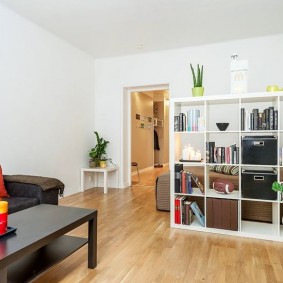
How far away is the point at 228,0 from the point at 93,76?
298 cm

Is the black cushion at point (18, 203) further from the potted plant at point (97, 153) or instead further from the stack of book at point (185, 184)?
Answer: the potted plant at point (97, 153)

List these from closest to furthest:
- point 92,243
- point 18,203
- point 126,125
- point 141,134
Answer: point 92,243, point 18,203, point 126,125, point 141,134

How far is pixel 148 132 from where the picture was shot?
809cm

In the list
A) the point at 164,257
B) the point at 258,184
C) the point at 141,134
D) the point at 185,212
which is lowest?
the point at 164,257

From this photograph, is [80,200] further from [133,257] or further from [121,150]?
[133,257]

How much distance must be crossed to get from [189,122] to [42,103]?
90.3 inches

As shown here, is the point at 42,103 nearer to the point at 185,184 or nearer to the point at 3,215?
the point at 185,184

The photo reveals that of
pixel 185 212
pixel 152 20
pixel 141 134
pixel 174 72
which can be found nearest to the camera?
pixel 185 212

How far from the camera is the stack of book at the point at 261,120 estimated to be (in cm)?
245

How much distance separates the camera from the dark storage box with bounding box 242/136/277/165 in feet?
7.93

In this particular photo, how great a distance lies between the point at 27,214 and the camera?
186 cm

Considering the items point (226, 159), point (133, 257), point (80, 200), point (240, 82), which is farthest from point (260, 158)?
point (80, 200)

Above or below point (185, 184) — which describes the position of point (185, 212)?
below

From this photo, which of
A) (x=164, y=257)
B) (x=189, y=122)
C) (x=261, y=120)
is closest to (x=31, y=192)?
(x=164, y=257)
